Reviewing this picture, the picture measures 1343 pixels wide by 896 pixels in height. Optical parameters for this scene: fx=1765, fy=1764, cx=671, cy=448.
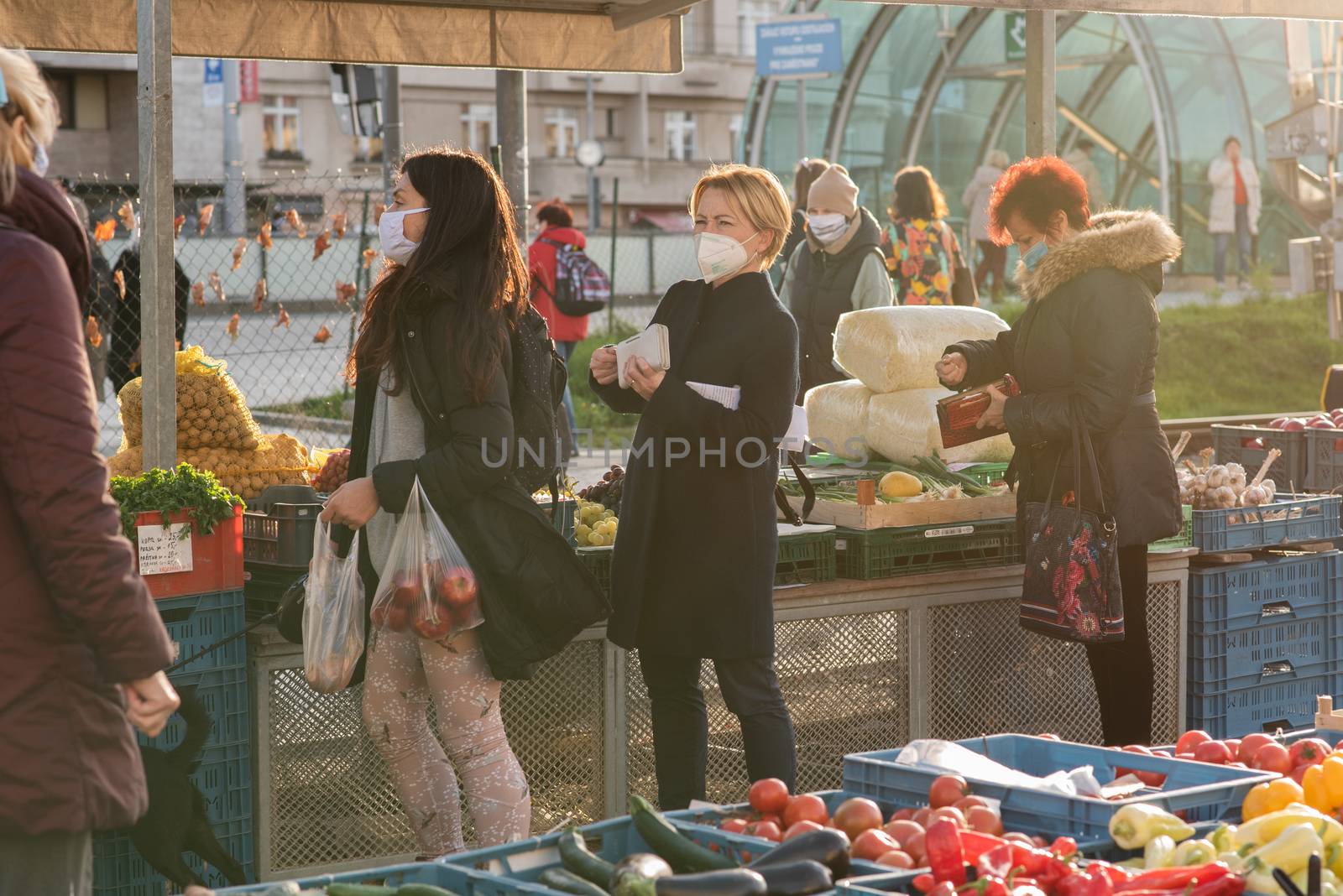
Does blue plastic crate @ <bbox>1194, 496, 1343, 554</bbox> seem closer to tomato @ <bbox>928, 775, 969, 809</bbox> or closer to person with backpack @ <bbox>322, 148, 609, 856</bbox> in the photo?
person with backpack @ <bbox>322, 148, 609, 856</bbox>

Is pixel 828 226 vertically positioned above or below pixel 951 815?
above

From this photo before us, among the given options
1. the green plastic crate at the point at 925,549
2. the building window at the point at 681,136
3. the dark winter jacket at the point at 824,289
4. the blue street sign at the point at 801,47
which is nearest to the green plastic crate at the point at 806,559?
the green plastic crate at the point at 925,549

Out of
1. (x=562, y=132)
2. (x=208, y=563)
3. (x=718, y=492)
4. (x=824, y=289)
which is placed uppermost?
(x=562, y=132)

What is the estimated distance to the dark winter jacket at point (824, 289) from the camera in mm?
7723

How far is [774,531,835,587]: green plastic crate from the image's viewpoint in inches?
205

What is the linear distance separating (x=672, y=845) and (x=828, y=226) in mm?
4820

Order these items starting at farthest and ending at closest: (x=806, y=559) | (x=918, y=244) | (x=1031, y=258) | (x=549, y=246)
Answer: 1. (x=549, y=246)
2. (x=918, y=244)
3. (x=1031, y=258)
4. (x=806, y=559)

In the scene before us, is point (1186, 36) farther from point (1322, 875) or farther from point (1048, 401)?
point (1322, 875)

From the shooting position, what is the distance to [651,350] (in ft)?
13.9

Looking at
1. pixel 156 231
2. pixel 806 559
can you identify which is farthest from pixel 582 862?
pixel 806 559

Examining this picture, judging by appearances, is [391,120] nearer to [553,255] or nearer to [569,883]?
[553,255]

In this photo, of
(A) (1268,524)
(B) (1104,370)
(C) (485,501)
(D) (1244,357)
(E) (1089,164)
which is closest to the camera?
(C) (485,501)

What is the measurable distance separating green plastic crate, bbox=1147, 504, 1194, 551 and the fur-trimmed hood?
3.71 feet

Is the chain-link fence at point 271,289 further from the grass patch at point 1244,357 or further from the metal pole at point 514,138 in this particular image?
the grass patch at point 1244,357
